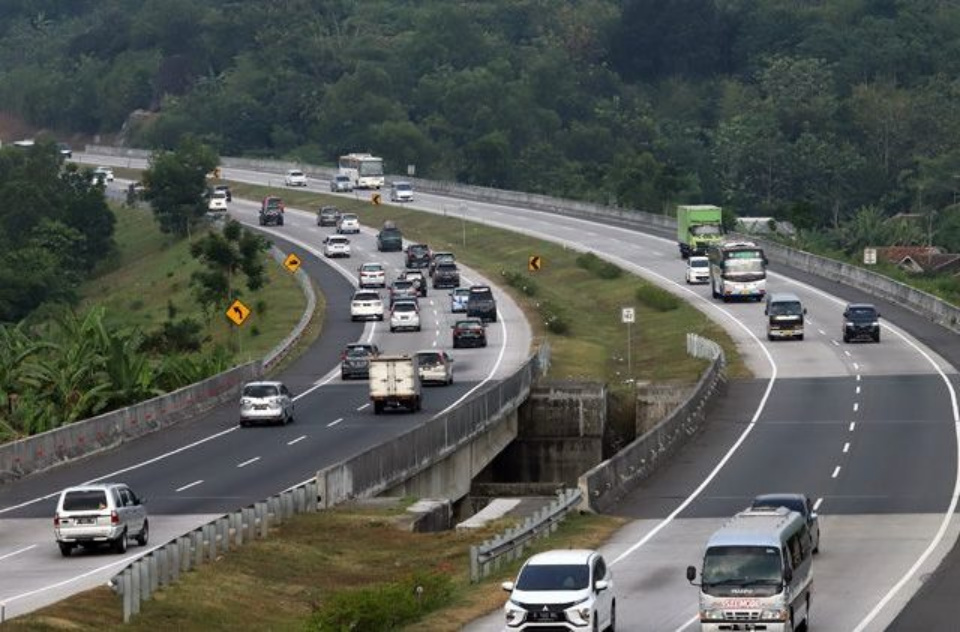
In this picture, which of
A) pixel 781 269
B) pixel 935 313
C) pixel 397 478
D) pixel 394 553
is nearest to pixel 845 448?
pixel 397 478

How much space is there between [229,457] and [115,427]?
6.14 m

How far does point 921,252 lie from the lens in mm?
170000

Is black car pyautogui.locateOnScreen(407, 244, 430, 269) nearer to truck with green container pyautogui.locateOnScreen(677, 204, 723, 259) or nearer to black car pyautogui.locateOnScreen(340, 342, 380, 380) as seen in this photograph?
truck with green container pyautogui.locateOnScreen(677, 204, 723, 259)

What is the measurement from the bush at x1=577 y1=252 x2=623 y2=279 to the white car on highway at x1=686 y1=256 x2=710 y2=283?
6.85 m

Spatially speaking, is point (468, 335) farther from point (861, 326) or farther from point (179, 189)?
point (179, 189)

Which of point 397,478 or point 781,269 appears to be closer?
point 397,478

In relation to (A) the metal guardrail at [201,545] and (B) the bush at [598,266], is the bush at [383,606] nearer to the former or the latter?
(A) the metal guardrail at [201,545]

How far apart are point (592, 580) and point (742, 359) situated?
6108 centimetres

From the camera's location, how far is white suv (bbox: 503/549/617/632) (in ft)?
126

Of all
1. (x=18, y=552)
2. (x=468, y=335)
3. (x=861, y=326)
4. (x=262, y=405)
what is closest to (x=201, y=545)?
(x=18, y=552)

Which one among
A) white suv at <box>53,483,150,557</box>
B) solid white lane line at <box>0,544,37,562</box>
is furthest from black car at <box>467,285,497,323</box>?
white suv at <box>53,483,150,557</box>

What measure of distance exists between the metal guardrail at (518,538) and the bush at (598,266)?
8237 centimetres

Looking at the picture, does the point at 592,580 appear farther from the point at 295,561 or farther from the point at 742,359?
the point at 742,359

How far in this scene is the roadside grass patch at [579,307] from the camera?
10406 cm
